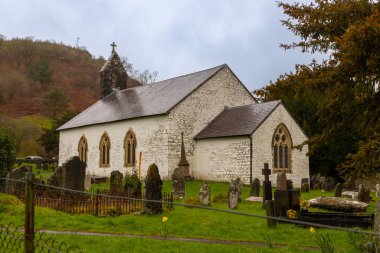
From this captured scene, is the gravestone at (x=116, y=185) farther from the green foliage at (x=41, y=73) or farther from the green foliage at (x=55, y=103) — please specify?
the green foliage at (x=41, y=73)

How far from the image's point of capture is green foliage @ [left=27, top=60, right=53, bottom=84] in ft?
314

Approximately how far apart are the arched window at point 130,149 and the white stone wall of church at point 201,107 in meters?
3.55

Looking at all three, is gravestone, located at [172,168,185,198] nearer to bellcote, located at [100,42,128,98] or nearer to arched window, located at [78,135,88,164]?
arched window, located at [78,135,88,164]

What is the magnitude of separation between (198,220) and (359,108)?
5.45 meters

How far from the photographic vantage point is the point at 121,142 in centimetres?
3036

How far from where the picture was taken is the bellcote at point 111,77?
40.6m

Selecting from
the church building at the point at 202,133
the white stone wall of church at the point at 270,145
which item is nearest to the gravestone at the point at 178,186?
the church building at the point at 202,133

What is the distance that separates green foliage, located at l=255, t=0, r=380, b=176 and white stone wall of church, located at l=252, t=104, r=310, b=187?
34.8 ft

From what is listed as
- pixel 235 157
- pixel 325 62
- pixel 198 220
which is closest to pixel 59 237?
pixel 198 220

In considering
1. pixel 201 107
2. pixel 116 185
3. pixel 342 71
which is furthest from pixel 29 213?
pixel 201 107

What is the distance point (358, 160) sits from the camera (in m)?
11.1

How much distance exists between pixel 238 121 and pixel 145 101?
7998mm

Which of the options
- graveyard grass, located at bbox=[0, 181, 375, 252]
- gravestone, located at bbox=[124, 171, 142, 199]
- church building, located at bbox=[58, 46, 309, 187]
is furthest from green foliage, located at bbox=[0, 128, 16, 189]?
church building, located at bbox=[58, 46, 309, 187]

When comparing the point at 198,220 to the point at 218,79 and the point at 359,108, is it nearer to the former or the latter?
the point at 359,108
